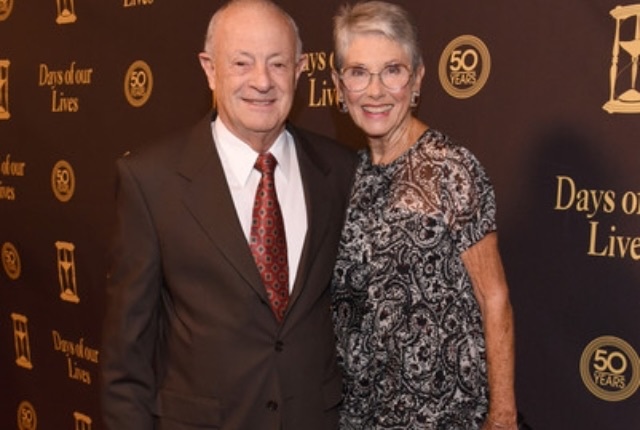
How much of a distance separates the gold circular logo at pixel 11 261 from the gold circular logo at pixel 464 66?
2.69 m

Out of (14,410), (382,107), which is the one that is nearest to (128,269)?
(382,107)

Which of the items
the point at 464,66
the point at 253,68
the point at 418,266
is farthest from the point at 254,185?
the point at 464,66

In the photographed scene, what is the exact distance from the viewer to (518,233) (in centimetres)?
228

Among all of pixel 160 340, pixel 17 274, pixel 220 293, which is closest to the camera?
pixel 220 293

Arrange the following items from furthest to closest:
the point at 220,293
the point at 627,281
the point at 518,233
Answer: the point at 518,233 < the point at 627,281 < the point at 220,293

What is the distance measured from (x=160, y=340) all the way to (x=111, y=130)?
6.10ft

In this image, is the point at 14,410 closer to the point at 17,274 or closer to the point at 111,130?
the point at 17,274

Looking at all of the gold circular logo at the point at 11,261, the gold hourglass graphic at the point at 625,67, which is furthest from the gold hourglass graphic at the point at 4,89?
the gold hourglass graphic at the point at 625,67

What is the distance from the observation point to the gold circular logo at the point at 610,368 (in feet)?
6.91

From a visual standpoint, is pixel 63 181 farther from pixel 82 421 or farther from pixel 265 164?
pixel 265 164

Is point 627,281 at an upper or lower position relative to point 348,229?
lower

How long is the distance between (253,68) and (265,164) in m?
0.24

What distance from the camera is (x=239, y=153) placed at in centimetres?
183

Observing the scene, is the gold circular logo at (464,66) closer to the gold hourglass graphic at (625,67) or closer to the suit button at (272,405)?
the gold hourglass graphic at (625,67)
